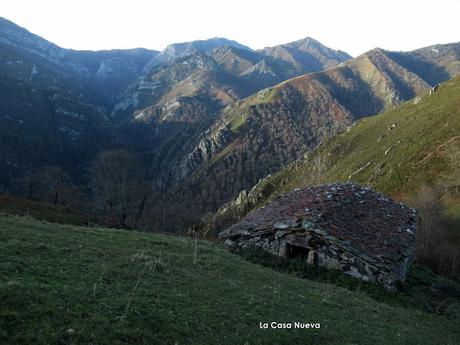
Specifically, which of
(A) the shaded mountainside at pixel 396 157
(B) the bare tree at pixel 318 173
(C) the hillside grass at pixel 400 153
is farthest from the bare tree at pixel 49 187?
(B) the bare tree at pixel 318 173

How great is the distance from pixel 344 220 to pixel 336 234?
A: 2.83 metres

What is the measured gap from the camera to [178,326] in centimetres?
1076

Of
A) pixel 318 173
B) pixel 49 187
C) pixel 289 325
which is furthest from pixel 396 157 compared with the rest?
pixel 289 325

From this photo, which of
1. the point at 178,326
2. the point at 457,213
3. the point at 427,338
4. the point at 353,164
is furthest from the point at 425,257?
the point at 353,164

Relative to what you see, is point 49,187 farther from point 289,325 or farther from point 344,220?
point 289,325

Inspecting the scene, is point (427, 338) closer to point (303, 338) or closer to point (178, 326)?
point (303, 338)

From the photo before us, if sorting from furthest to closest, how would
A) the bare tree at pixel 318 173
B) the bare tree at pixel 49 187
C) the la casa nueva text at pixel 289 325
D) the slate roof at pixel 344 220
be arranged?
the bare tree at pixel 49 187
the bare tree at pixel 318 173
the slate roof at pixel 344 220
the la casa nueva text at pixel 289 325

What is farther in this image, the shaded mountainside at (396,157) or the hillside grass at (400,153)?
the hillside grass at (400,153)

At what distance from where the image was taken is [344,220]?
89.6ft

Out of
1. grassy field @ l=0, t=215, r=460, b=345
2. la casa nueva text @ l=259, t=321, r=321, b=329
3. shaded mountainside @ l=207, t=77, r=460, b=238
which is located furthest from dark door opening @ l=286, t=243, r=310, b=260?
shaded mountainside @ l=207, t=77, r=460, b=238

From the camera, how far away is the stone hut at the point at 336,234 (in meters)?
24.0

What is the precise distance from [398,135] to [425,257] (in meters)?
73.9

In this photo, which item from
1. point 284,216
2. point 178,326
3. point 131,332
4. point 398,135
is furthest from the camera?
point 398,135

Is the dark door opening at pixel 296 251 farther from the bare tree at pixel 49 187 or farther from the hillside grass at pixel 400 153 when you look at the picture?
the bare tree at pixel 49 187
